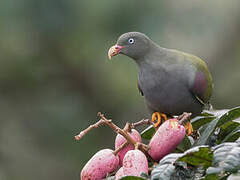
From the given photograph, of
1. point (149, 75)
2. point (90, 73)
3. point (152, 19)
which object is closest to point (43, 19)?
point (152, 19)

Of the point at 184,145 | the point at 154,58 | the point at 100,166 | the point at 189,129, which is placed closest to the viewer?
the point at 100,166

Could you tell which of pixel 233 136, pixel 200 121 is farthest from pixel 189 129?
pixel 233 136

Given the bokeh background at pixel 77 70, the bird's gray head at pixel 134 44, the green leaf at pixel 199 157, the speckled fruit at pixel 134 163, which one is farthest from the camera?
the bokeh background at pixel 77 70

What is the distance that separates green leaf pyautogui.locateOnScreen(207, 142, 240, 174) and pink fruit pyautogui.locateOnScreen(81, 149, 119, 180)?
49 centimetres

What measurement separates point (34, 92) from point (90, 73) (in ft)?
2.97

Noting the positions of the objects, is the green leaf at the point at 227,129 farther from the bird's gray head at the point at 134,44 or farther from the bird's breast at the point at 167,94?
the bird's gray head at the point at 134,44

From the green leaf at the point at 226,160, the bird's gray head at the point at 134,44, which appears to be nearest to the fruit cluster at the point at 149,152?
the green leaf at the point at 226,160

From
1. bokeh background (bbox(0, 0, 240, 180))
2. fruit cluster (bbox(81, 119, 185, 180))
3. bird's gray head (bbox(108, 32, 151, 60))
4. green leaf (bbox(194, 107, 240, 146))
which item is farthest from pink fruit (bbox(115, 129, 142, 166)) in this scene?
bokeh background (bbox(0, 0, 240, 180))

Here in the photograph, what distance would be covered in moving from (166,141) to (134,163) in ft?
0.69

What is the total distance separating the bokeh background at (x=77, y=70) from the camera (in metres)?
7.85

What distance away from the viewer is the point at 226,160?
1.90 meters

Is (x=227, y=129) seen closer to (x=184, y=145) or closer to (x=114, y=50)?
(x=184, y=145)

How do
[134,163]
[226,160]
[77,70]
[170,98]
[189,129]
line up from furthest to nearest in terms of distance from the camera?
[77,70]
[170,98]
[189,129]
[134,163]
[226,160]

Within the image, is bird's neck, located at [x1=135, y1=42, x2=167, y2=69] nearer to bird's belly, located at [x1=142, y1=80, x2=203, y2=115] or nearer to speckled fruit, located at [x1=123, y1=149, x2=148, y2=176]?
bird's belly, located at [x1=142, y1=80, x2=203, y2=115]
